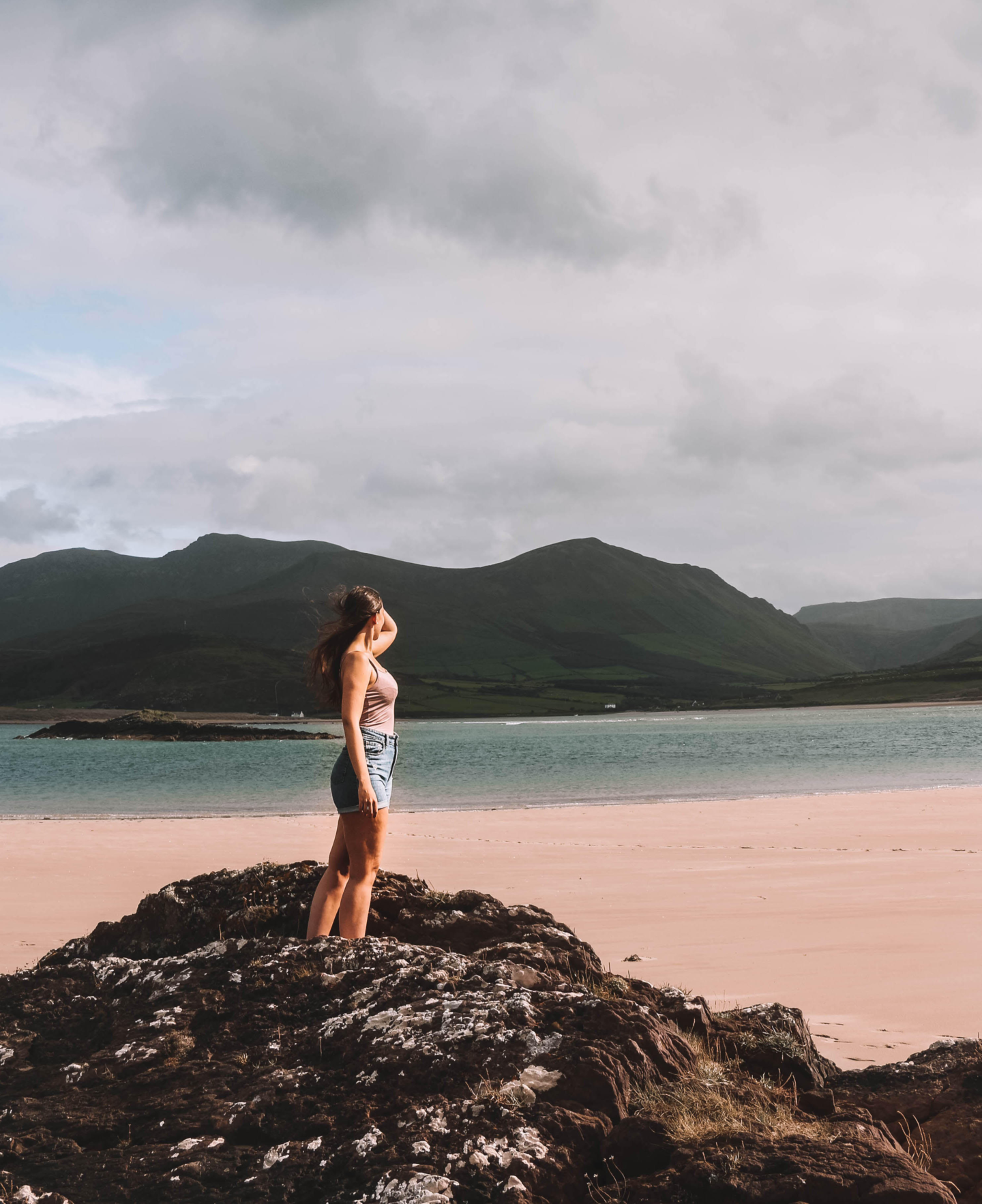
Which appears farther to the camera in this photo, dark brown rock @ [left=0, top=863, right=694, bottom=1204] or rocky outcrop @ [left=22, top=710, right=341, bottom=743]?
rocky outcrop @ [left=22, top=710, right=341, bottom=743]

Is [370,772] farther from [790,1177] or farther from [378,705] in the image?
[790,1177]

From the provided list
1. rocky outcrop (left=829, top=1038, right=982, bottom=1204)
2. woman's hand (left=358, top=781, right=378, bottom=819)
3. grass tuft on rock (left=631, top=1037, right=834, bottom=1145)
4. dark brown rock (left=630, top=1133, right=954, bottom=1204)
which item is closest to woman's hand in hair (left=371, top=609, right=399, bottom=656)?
woman's hand (left=358, top=781, right=378, bottom=819)

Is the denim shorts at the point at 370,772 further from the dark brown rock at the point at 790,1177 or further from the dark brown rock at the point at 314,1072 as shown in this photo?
the dark brown rock at the point at 790,1177

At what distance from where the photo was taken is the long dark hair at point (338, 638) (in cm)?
704

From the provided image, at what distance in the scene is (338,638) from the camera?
7.06m

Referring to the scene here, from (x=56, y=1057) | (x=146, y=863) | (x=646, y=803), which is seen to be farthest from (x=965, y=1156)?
(x=646, y=803)

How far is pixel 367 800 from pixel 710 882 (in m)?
10.9

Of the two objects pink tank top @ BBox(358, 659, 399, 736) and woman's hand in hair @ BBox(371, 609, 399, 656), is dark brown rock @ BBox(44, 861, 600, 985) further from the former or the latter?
woman's hand in hair @ BBox(371, 609, 399, 656)

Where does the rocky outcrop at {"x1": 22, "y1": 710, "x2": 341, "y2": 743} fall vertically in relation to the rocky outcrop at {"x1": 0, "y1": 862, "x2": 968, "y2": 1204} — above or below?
below

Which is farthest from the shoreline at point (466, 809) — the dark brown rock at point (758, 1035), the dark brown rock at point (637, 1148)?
the dark brown rock at point (637, 1148)

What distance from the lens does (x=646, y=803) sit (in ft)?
110

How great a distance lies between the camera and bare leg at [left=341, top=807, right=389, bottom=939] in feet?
21.2

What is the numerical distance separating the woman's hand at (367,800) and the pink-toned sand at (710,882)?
12.0ft

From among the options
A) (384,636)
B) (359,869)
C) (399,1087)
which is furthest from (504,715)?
(399,1087)
